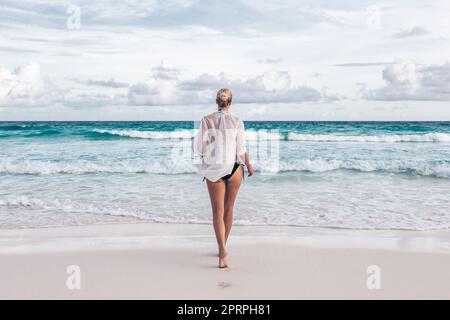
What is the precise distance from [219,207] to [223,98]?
115 cm

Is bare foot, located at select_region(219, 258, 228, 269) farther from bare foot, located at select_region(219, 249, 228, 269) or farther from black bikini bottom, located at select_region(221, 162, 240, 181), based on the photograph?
black bikini bottom, located at select_region(221, 162, 240, 181)

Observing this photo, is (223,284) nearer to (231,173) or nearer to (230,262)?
(230,262)

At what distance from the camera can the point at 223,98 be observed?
14.4 feet

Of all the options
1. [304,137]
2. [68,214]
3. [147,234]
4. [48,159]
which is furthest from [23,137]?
[147,234]

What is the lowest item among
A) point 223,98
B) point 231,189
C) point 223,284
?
point 223,284

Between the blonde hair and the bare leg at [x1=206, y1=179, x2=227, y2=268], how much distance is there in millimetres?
810

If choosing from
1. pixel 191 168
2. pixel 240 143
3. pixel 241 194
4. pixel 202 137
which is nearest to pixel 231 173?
pixel 240 143

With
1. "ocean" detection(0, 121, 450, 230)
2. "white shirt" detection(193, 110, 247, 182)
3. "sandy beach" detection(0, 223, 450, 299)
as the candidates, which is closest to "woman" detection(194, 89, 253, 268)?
"white shirt" detection(193, 110, 247, 182)

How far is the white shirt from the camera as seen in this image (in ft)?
14.4

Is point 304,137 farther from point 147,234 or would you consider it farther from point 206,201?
point 147,234

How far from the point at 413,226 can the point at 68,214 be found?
5.91 meters

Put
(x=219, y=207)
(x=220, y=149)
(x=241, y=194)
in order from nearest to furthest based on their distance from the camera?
A: (x=220, y=149), (x=219, y=207), (x=241, y=194)

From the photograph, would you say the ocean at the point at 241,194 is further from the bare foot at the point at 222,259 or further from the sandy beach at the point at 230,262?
the bare foot at the point at 222,259

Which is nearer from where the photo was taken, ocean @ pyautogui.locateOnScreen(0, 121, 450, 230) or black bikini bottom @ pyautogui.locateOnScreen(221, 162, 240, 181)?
black bikini bottom @ pyautogui.locateOnScreen(221, 162, 240, 181)
